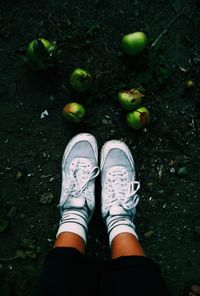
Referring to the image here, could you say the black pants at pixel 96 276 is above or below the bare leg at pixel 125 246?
below

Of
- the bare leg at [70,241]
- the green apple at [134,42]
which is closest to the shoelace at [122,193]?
the bare leg at [70,241]

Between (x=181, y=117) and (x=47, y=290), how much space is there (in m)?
1.34

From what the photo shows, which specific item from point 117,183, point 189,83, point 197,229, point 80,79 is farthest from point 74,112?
point 197,229

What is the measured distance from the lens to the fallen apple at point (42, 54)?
2262 millimetres

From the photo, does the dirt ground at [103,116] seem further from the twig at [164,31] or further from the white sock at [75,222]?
the white sock at [75,222]

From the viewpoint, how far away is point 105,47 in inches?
97.3

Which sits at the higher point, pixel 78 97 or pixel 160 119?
pixel 78 97

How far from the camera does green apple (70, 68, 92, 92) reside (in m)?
2.29

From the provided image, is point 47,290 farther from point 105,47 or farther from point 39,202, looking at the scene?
point 105,47

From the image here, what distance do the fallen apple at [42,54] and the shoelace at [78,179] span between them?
0.63 meters

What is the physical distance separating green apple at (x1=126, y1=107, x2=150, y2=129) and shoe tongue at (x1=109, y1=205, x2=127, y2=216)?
0.50 m

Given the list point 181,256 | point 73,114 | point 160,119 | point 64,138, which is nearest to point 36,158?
point 64,138

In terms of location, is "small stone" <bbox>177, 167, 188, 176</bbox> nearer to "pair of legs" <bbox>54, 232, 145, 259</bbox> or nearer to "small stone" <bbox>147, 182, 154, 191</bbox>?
"small stone" <bbox>147, 182, 154, 191</bbox>

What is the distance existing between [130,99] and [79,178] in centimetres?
57
